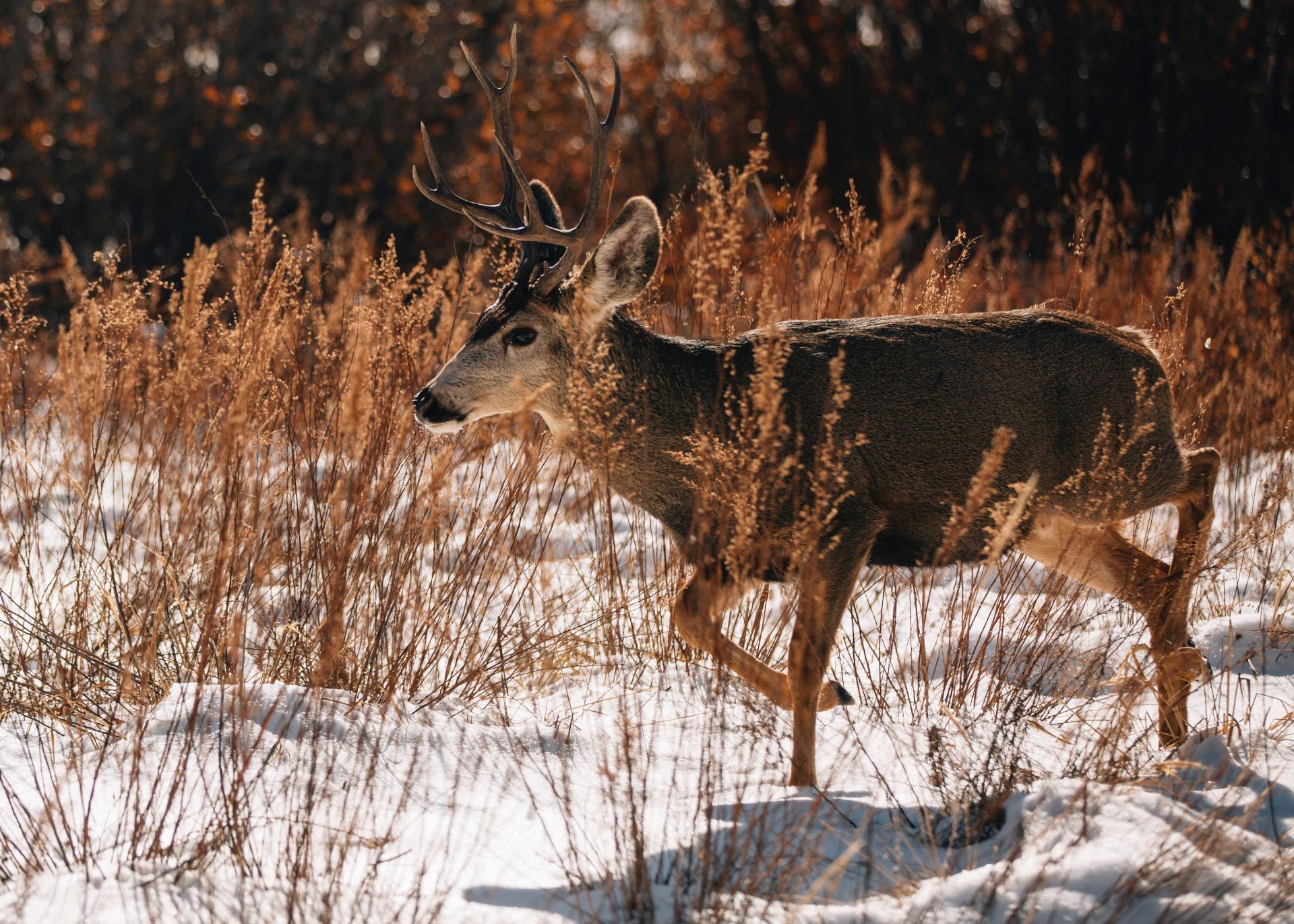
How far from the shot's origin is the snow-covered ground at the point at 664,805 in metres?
2.44

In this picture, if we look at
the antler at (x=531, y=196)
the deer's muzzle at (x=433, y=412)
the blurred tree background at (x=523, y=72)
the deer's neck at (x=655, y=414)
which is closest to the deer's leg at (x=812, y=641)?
the deer's neck at (x=655, y=414)

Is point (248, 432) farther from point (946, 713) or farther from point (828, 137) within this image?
point (828, 137)

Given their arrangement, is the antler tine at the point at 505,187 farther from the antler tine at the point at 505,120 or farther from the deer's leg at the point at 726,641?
the deer's leg at the point at 726,641

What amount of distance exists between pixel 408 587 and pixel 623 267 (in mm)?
1154

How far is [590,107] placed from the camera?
12.5 feet

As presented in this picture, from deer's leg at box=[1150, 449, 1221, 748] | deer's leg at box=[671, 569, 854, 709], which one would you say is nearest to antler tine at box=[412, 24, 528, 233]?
deer's leg at box=[671, 569, 854, 709]

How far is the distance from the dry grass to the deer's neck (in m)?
0.14

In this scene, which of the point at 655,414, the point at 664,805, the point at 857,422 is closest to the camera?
the point at 664,805

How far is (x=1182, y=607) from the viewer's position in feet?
12.8

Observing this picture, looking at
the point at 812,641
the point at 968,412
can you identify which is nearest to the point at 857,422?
the point at 968,412

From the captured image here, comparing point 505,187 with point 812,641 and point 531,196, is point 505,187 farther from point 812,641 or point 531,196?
point 812,641

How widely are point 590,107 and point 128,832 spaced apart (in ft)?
7.36

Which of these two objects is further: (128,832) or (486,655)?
(486,655)

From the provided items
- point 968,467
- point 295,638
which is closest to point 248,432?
point 295,638
